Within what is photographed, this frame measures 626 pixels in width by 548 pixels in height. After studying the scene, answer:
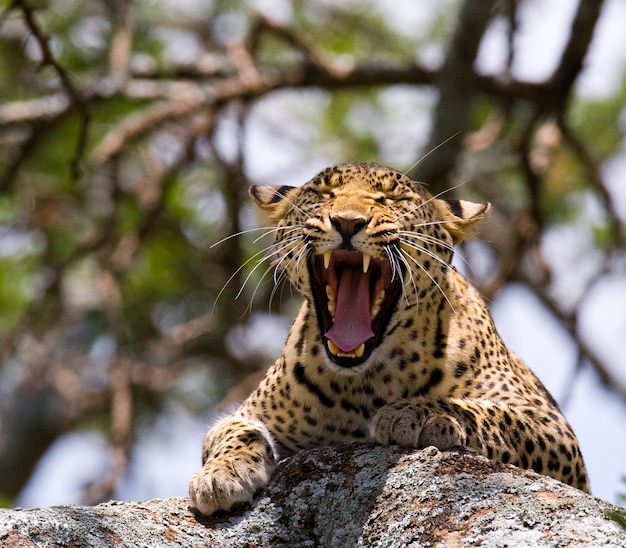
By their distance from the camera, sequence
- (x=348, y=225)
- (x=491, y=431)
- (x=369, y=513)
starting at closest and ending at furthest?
1. (x=369, y=513)
2. (x=491, y=431)
3. (x=348, y=225)

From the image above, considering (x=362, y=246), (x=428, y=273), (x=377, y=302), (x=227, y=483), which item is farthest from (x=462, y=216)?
(x=227, y=483)

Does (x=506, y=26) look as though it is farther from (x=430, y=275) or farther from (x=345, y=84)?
(x=430, y=275)

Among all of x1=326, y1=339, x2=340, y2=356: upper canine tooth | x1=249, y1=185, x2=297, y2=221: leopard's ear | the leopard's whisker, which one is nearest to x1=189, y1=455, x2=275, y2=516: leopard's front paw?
x1=326, y1=339, x2=340, y2=356: upper canine tooth

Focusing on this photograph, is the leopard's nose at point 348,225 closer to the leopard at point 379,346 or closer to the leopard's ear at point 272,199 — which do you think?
the leopard at point 379,346

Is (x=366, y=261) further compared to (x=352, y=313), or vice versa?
(x=352, y=313)

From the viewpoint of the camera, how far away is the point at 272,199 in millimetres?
7664

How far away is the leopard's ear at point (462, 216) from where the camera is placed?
735cm

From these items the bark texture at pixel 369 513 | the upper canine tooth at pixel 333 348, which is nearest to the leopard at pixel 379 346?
the upper canine tooth at pixel 333 348

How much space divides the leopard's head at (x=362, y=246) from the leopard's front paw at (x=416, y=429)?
0.57 metres

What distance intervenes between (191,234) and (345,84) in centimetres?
424

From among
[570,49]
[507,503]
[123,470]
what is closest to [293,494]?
[507,503]

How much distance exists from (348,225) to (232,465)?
139 cm

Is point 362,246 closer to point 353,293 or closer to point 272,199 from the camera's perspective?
point 353,293

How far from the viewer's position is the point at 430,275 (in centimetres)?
692
